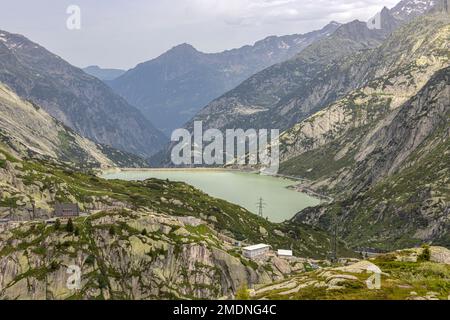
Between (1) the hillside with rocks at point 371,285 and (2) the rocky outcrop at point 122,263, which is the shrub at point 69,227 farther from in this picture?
(1) the hillside with rocks at point 371,285

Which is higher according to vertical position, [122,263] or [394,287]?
[394,287]

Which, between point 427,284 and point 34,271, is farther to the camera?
point 34,271

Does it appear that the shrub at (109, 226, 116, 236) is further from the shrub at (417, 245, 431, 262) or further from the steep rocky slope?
the shrub at (417, 245, 431, 262)

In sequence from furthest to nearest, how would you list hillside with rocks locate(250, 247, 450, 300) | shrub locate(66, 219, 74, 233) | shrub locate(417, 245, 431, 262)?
shrub locate(66, 219, 74, 233)
shrub locate(417, 245, 431, 262)
hillside with rocks locate(250, 247, 450, 300)

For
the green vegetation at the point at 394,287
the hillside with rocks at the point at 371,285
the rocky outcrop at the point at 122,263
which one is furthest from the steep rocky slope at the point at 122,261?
the green vegetation at the point at 394,287

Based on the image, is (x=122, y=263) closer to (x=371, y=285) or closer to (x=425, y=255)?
(x=425, y=255)

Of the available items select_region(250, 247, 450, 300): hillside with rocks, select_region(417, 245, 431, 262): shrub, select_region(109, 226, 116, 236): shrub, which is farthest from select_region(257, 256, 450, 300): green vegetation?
select_region(109, 226, 116, 236): shrub

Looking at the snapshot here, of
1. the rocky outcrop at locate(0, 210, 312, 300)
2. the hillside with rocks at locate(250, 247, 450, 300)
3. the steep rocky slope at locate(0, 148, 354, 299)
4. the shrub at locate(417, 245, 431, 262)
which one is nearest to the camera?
the hillside with rocks at locate(250, 247, 450, 300)

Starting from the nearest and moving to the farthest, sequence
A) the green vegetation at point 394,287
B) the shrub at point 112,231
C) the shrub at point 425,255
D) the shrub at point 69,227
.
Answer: the green vegetation at point 394,287, the shrub at point 425,255, the shrub at point 69,227, the shrub at point 112,231

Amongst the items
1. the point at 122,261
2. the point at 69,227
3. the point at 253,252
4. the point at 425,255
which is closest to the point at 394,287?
the point at 425,255
